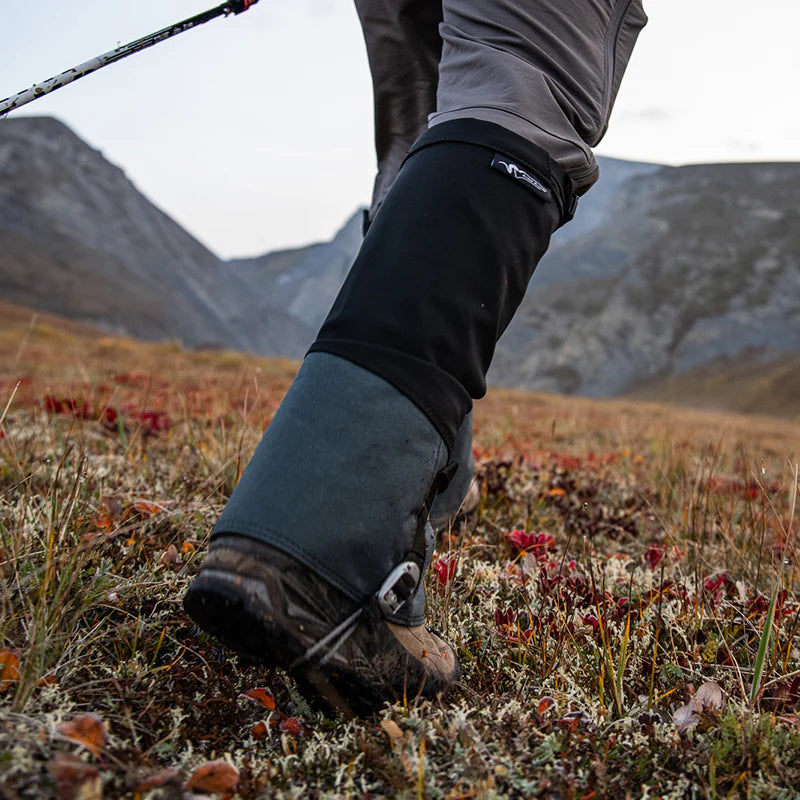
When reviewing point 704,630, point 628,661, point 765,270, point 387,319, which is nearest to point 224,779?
point 387,319

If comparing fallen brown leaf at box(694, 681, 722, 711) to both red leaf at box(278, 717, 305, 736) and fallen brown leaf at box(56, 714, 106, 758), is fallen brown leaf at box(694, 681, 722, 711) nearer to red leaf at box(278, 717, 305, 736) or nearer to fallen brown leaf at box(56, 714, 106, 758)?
red leaf at box(278, 717, 305, 736)

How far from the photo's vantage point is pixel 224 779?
918 mm

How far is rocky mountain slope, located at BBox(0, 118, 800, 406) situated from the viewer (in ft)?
168

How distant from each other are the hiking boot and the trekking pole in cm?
128

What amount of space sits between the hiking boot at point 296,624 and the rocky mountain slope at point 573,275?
164 ft

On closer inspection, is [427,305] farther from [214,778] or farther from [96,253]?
[96,253]

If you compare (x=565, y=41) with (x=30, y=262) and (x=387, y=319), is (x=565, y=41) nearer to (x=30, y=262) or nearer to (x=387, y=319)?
(x=387, y=319)

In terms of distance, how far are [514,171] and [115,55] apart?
4.08 feet

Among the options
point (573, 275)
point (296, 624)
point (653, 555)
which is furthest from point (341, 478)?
point (573, 275)

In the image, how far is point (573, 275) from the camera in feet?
233

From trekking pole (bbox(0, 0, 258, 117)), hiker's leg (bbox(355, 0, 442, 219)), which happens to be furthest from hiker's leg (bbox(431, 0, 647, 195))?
trekking pole (bbox(0, 0, 258, 117))

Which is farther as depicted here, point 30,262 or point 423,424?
point 30,262

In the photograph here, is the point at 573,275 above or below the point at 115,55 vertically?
below

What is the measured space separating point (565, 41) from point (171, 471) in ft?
6.63
